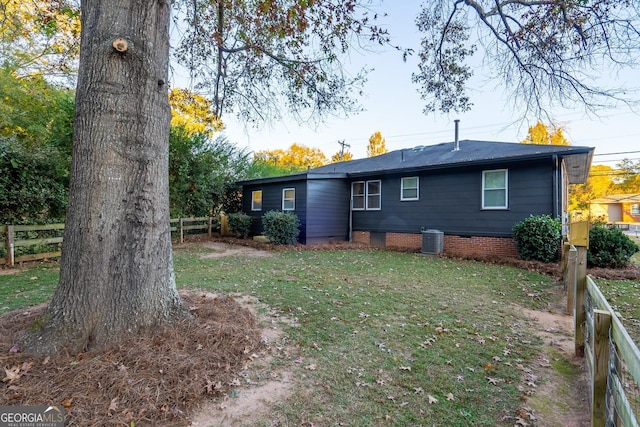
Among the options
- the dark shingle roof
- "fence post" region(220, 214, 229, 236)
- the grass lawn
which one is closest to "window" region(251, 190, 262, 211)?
"fence post" region(220, 214, 229, 236)

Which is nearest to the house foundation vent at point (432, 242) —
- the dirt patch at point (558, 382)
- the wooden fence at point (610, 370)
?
the dirt patch at point (558, 382)

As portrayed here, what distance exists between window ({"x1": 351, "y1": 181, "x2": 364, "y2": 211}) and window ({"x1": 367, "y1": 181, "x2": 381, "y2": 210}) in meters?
0.36

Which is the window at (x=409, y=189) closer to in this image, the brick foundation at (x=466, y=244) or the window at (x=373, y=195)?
the window at (x=373, y=195)

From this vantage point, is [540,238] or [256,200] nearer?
[540,238]

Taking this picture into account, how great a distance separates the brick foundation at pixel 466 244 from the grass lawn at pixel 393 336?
216 cm

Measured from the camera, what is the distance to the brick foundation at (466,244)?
9.66 meters

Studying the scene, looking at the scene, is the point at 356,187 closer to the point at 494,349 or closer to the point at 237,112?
the point at 237,112

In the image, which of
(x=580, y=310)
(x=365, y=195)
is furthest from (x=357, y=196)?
(x=580, y=310)

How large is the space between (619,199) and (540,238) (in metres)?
34.9

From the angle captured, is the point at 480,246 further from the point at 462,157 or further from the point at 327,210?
the point at 327,210

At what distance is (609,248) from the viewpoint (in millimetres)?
7613

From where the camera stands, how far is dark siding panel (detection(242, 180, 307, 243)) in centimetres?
1268

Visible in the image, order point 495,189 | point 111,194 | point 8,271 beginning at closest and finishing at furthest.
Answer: point 111,194, point 8,271, point 495,189

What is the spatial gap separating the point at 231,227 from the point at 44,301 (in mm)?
10029
